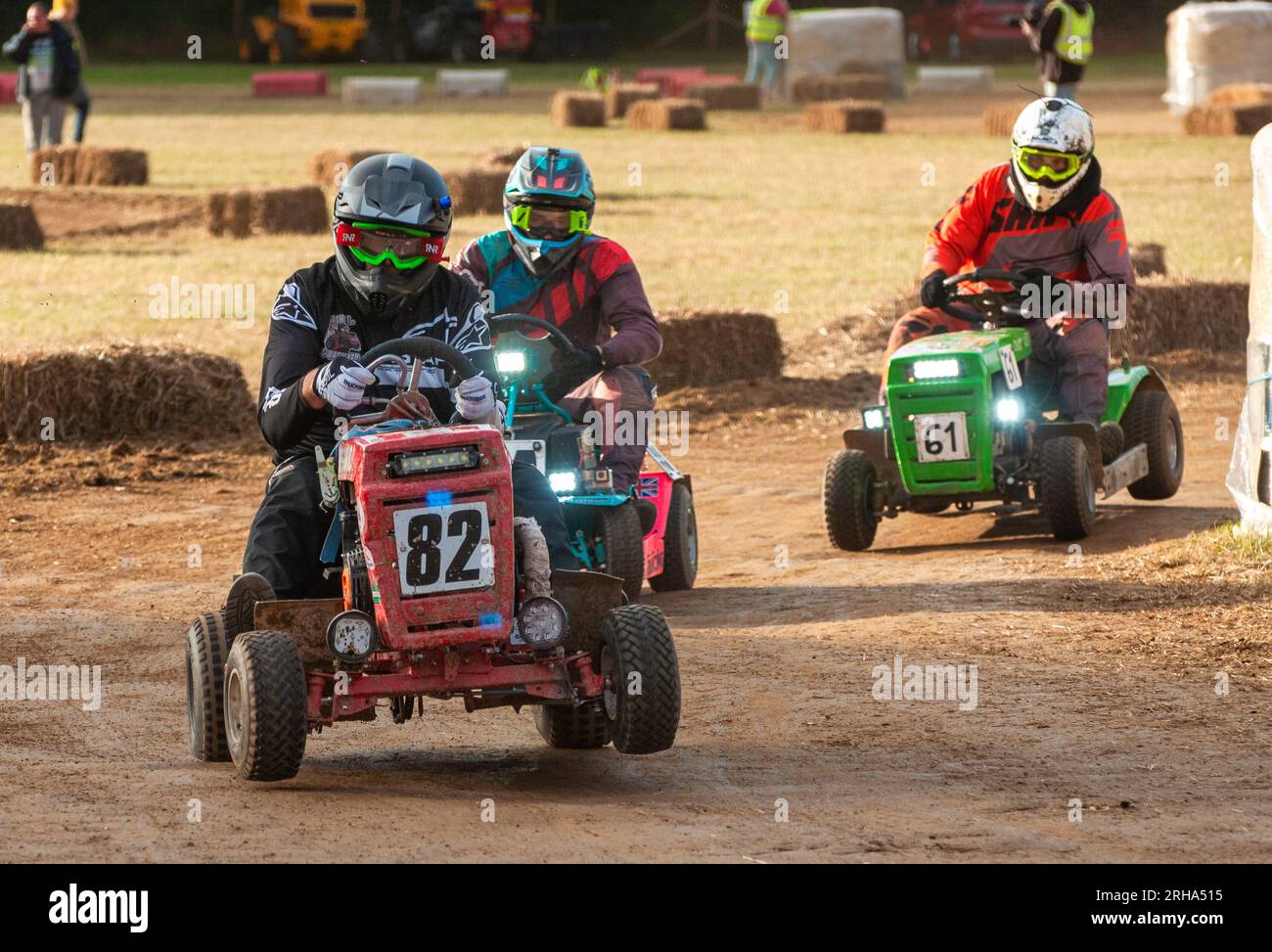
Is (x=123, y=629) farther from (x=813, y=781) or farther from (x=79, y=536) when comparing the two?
(x=813, y=781)

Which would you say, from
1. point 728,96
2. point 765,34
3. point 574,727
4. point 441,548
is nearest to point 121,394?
point 574,727

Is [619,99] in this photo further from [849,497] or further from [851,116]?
[849,497]

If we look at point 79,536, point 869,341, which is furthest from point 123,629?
point 869,341

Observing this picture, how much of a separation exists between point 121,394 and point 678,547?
4365 mm

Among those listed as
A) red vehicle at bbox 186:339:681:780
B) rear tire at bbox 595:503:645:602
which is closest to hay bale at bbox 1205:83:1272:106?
rear tire at bbox 595:503:645:602

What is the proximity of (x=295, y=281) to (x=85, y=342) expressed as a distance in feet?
20.9

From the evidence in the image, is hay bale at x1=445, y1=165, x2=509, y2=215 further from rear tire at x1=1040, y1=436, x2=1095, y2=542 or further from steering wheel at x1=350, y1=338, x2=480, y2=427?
steering wheel at x1=350, y1=338, x2=480, y2=427

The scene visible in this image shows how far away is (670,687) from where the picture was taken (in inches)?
213

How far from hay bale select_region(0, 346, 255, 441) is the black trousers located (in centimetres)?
588

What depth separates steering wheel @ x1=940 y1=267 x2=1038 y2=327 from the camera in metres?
9.39

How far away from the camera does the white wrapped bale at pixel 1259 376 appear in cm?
848

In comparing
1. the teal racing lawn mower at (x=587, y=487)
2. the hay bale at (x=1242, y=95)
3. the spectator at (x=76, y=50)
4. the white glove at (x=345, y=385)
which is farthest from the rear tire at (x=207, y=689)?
the hay bale at (x=1242, y=95)

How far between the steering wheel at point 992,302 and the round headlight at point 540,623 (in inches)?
176

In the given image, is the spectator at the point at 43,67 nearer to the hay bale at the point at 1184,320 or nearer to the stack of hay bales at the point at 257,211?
the stack of hay bales at the point at 257,211
